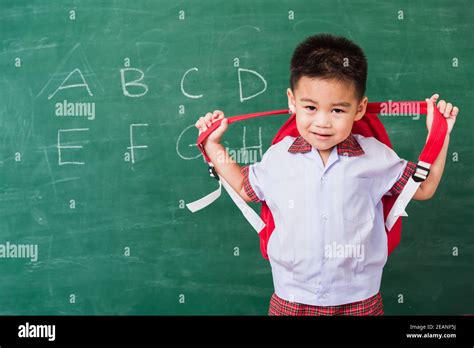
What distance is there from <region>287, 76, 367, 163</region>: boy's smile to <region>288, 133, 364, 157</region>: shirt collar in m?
0.03

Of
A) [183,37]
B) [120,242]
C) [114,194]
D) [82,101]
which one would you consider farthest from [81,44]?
[120,242]

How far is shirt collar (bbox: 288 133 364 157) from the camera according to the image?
148 cm

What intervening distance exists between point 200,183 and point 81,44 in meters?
0.70

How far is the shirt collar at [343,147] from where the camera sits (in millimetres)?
1477

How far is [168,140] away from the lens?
223 cm

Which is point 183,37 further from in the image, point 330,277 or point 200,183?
point 330,277

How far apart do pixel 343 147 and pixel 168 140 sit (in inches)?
36.2

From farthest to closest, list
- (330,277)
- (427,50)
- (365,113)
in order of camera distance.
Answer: (427,50), (365,113), (330,277)

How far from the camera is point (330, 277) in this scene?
1.44m

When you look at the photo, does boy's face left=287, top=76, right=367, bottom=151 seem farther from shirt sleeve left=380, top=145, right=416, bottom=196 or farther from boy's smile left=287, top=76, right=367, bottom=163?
shirt sleeve left=380, top=145, right=416, bottom=196

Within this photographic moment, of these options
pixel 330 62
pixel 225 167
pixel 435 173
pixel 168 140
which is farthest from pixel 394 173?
pixel 168 140

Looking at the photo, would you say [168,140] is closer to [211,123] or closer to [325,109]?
[211,123]

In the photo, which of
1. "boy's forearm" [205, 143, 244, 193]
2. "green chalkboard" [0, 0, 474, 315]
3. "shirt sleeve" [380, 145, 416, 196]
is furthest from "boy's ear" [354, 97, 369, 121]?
"green chalkboard" [0, 0, 474, 315]

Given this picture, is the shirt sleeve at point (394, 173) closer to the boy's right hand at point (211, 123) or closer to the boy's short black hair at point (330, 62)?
the boy's short black hair at point (330, 62)
